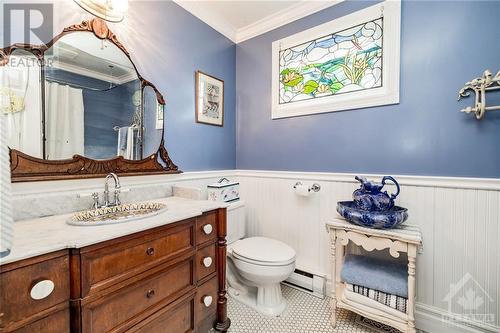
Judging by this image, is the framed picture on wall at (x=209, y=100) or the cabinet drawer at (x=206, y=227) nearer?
the cabinet drawer at (x=206, y=227)

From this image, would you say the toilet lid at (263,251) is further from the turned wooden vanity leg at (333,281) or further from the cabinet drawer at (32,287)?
the cabinet drawer at (32,287)

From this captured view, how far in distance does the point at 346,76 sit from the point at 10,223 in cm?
211

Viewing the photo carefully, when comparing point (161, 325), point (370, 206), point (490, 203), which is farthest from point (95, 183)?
point (490, 203)

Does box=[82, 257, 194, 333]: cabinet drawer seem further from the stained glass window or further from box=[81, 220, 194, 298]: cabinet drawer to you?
the stained glass window

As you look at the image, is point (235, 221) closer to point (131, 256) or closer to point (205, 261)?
point (205, 261)

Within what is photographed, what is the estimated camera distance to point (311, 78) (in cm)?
198

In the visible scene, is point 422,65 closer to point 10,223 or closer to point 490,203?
point 490,203

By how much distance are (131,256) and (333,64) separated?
1.99 metres

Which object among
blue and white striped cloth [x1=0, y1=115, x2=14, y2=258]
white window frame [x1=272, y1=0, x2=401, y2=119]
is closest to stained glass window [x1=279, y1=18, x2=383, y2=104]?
white window frame [x1=272, y1=0, x2=401, y2=119]

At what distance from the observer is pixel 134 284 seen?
0.99m

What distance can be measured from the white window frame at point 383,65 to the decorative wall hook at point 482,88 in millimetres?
393

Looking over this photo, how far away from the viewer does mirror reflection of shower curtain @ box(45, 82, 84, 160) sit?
117 centimetres

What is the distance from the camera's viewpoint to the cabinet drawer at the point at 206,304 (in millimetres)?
1307

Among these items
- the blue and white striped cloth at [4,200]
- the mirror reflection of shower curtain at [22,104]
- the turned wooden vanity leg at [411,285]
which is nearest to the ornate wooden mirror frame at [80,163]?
the mirror reflection of shower curtain at [22,104]
